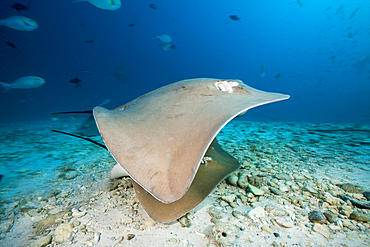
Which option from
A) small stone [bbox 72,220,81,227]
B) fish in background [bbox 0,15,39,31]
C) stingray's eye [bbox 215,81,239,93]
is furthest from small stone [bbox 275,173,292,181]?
fish in background [bbox 0,15,39,31]

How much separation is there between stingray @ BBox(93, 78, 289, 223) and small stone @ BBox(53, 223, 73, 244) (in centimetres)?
62

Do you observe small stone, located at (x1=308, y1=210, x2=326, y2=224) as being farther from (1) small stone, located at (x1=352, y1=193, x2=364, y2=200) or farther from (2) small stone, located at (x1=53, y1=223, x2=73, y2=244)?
(2) small stone, located at (x1=53, y1=223, x2=73, y2=244)

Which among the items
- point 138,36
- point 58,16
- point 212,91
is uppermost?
point 138,36

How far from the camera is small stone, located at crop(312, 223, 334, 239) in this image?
120 cm

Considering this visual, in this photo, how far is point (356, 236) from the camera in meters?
1.18

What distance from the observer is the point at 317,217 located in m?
1.37

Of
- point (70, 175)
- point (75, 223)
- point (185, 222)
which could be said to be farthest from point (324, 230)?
point (70, 175)

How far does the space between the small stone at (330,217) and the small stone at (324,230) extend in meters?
0.13

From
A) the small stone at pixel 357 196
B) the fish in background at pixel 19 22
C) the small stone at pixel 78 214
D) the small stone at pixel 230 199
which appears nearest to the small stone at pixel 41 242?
the small stone at pixel 78 214

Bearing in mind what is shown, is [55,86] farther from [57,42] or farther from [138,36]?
[138,36]

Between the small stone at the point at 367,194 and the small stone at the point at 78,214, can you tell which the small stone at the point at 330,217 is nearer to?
the small stone at the point at 367,194

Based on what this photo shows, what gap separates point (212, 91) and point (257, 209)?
129cm

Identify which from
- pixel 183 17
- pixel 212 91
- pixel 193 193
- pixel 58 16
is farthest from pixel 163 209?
pixel 183 17

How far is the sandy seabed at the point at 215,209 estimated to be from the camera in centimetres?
121
